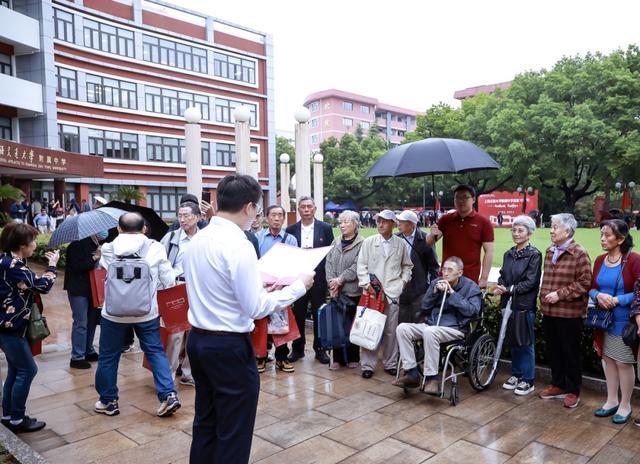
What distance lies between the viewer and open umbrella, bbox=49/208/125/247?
192 inches

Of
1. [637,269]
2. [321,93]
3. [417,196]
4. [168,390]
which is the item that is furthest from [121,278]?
[321,93]

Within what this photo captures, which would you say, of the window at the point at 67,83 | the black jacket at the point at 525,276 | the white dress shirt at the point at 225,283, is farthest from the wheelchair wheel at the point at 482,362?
the window at the point at 67,83

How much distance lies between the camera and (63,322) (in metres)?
8.62

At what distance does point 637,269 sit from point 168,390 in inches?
158

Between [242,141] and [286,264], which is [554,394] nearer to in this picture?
[286,264]

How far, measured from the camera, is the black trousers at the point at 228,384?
252cm

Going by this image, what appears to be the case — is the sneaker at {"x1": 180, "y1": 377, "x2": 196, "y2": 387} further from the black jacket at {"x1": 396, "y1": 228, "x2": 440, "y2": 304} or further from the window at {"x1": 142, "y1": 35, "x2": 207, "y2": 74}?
the window at {"x1": 142, "y1": 35, "x2": 207, "y2": 74}

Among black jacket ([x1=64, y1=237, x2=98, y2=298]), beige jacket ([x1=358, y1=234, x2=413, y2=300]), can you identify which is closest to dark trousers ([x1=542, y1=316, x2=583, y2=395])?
beige jacket ([x1=358, y1=234, x2=413, y2=300])

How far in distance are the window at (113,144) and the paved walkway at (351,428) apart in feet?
87.3

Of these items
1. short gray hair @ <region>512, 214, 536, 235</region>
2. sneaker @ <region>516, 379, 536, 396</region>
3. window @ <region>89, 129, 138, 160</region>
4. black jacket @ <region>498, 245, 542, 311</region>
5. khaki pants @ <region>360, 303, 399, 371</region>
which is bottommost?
sneaker @ <region>516, 379, 536, 396</region>

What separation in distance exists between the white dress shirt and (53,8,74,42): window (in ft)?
94.8

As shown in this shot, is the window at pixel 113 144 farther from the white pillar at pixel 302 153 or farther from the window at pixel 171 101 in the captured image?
the white pillar at pixel 302 153

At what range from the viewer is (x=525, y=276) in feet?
15.8

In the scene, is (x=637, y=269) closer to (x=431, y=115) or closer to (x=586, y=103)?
(x=586, y=103)
